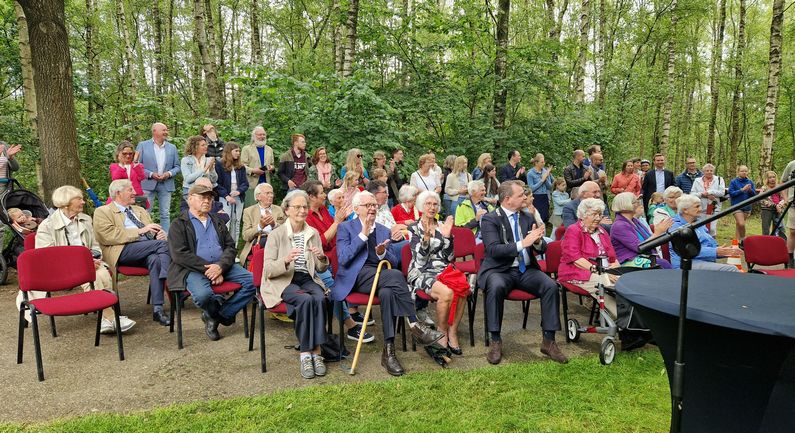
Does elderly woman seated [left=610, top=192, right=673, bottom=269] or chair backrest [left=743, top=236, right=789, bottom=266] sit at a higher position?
elderly woman seated [left=610, top=192, right=673, bottom=269]

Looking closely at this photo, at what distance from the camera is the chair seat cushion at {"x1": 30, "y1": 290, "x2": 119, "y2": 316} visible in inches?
155

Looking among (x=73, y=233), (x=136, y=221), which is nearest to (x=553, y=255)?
(x=136, y=221)

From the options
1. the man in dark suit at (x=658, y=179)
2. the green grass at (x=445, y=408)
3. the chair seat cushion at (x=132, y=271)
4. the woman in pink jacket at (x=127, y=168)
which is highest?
the woman in pink jacket at (x=127, y=168)

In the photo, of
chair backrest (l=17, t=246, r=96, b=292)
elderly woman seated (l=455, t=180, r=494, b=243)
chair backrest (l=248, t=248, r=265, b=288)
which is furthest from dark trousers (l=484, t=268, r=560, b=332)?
chair backrest (l=17, t=246, r=96, b=292)

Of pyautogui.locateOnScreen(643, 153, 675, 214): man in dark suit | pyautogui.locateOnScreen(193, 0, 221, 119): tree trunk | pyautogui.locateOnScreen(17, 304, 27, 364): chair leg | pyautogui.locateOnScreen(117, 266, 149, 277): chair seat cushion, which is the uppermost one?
pyautogui.locateOnScreen(193, 0, 221, 119): tree trunk

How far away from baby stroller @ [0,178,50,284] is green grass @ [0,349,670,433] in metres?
4.32

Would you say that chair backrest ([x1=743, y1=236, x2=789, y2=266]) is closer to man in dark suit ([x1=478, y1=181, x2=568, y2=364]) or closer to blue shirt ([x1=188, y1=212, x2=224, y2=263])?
man in dark suit ([x1=478, y1=181, x2=568, y2=364])

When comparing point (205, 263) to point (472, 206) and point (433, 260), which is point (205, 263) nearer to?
point (433, 260)

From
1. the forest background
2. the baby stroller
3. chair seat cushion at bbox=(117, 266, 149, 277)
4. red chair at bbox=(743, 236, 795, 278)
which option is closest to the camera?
chair seat cushion at bbox=(117, 266, 149, 277)

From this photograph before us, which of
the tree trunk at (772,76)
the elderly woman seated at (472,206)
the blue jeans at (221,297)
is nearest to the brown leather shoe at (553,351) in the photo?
the elderly woman seated at (472,206)

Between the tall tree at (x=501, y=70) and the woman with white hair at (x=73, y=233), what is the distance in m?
7.86

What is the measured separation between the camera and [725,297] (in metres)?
2.35

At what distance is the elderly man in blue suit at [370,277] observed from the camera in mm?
4320

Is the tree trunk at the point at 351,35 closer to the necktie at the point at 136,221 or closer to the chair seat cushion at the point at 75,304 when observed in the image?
the necktie at the point at 136,221
